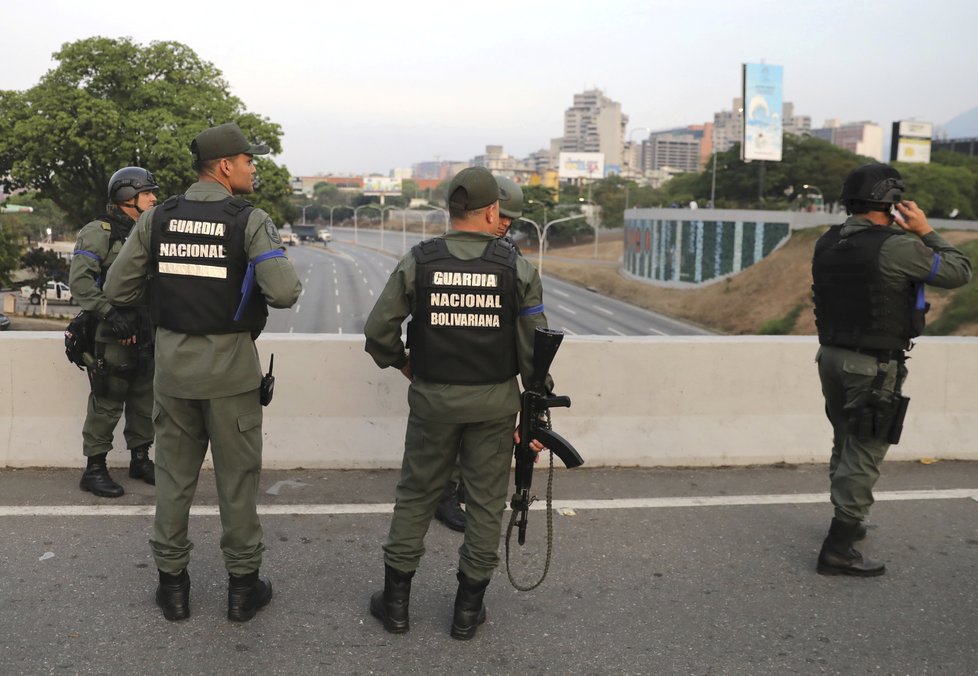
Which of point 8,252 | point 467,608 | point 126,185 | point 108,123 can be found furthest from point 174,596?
point 8,252

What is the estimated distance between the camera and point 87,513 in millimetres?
4637

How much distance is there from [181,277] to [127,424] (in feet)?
6.73

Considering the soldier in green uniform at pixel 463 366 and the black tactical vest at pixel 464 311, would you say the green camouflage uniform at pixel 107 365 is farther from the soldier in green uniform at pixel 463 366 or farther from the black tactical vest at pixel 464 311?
the black tactical vest at pixel 464 311

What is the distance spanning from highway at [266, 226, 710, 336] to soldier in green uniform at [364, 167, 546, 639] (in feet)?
90.0

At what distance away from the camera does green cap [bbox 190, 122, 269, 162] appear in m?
3.54

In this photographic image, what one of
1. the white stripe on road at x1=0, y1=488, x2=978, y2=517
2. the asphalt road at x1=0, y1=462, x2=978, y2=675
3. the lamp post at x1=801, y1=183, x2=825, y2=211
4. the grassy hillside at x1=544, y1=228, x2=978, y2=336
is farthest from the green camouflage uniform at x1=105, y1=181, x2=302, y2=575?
the lamp post at x1=801, y1=183, x2=825, y2=211

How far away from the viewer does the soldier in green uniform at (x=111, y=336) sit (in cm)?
482

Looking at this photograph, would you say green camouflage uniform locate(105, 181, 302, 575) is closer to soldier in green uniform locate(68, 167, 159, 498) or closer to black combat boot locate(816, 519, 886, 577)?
soldier in green uniform locate(68, 167, 159, 498)

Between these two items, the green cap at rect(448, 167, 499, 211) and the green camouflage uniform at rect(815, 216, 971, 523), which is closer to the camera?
the green cap at rect(448, 167, 499, 211)

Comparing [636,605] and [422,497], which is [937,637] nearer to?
[636,605]

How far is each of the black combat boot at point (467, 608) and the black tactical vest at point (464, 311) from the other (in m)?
0.77

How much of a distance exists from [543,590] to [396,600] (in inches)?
27.8

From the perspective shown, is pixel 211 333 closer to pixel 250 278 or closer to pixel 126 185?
pixel 250 278

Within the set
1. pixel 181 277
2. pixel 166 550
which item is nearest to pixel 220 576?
pixel 166 550
